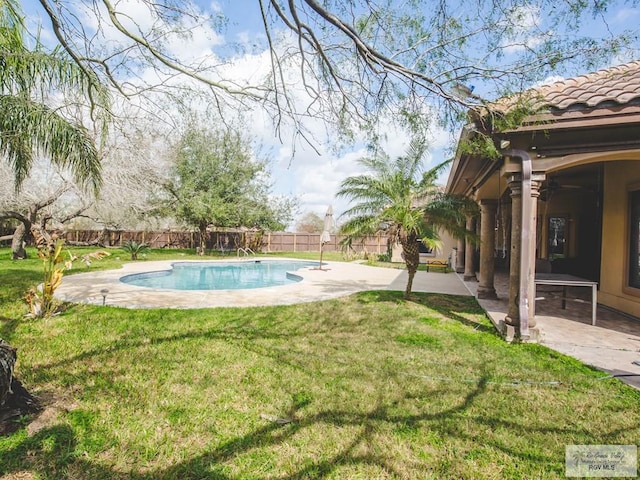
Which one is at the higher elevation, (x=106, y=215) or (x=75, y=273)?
(x=106, y=215)

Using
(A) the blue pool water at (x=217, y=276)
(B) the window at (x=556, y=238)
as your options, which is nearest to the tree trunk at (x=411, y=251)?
(A) the blue pool water at (x=217, y=276)

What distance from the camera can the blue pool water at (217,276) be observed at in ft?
43.0

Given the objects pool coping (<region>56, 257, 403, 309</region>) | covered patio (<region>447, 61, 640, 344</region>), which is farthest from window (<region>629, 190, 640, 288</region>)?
pool coping (<region>56, 257, 403, 309</region>)

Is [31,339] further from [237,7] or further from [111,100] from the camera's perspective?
[237,7]

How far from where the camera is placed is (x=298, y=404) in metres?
3.58

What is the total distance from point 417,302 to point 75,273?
11.5m

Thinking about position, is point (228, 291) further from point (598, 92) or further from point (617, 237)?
point (617, 237)

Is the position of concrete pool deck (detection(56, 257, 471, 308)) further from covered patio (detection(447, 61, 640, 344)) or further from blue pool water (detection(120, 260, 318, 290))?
covered patio (detection(447, 61, 640, 344))

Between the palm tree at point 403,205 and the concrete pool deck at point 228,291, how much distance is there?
2150mm

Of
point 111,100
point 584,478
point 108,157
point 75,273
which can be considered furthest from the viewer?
point 108,157

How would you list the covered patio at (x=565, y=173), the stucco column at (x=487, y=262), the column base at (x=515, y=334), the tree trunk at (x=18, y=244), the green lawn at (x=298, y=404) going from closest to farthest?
the green lawn at (x=298, y=404)
the covered patio at (x=565, y=173)
the column base at (x=515, y=334)
the stucco column at (x=487, y=262)
the tree trunk at (x=18, y=244)

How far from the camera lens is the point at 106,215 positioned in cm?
1942

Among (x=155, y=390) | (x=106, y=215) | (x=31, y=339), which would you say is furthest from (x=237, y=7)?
(x=106, y=215)

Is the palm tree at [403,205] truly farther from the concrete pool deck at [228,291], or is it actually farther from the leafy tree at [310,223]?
the leafy tree at [310,223]
